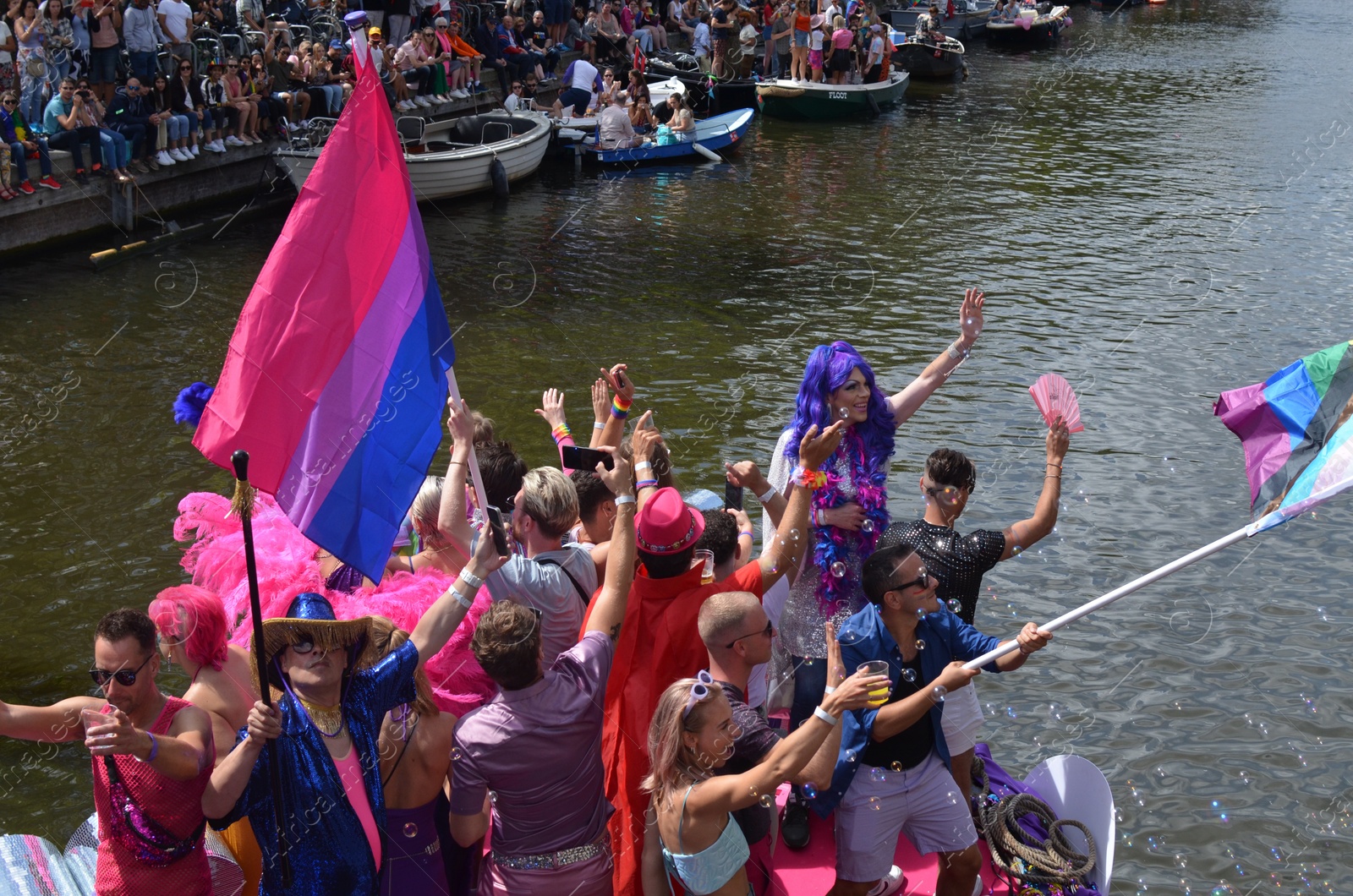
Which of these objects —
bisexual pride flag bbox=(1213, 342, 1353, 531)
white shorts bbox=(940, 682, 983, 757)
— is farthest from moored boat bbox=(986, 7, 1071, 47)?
white shorts bbox=(940, 682, 983, 757)

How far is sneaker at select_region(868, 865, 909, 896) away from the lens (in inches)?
180

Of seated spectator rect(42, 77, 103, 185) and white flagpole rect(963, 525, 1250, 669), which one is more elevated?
seated spectator rect(42, 77, 103, 185)

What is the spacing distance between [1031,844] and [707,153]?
19.3 meters

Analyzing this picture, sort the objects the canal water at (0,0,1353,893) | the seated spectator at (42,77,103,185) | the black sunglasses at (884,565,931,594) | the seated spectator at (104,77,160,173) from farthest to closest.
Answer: the seated spectator at (104,77,160,173)
the seated spectator at (42,77,103,185)
the canal water at (0,0,1353,893)
the black sunglasses at (884,565,931,594)

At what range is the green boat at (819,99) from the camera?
27.4 meters

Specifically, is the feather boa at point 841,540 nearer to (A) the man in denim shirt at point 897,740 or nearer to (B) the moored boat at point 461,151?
(A) the man in denim shirt at point 897,740

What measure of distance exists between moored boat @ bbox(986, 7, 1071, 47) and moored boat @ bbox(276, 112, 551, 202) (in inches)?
809

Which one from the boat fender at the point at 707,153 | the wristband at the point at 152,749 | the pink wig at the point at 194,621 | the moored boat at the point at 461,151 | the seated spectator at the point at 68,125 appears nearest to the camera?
the wristband at the point at 152,749

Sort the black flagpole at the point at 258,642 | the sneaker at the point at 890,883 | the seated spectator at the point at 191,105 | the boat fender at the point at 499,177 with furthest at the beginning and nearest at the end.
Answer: the boat fender at the point at 499,177
the seated spectator at the point at 191,105
the sneaker at the point at 890,883
the black flagpole at the point at 258,642

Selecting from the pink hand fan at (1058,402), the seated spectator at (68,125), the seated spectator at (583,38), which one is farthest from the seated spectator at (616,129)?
the pink hand fan at (1058,402)

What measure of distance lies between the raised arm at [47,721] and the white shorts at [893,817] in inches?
95.3

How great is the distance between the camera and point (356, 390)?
14.5 ft

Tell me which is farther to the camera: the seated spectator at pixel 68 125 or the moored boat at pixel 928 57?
the moored boat at pixel 928 57

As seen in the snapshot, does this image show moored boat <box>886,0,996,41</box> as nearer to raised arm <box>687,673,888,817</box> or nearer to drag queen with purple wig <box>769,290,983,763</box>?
drag queen with purple wig <box>769,290,983,763</box>
